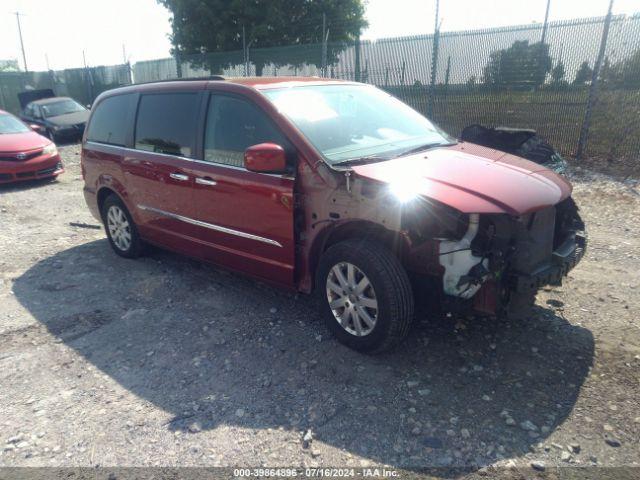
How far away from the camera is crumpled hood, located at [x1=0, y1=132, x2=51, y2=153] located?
9.67 m

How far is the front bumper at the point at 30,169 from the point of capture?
373 inches

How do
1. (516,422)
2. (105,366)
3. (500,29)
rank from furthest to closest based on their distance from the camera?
(500,29), (105,366), (516,422)

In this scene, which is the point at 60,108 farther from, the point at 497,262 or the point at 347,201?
the point at 497,262

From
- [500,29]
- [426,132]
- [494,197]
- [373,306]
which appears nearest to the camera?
[494,197]

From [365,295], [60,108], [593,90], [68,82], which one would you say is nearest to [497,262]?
[365,295]

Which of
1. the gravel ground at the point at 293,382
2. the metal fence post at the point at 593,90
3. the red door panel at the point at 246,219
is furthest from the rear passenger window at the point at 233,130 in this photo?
the metal fence post at the point at 593,90

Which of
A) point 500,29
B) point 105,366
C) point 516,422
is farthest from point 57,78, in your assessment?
point 516,422

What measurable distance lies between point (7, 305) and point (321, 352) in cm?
309

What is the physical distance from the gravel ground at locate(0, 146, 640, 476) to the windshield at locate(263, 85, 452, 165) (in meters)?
1.41

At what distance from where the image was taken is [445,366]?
10.9ft

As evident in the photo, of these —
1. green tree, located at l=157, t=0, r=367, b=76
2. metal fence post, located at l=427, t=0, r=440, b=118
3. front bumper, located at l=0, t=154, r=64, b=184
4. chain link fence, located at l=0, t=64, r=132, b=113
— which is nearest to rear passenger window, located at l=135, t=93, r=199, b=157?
front bumper, located at l=0, t=154, r=64, b=184

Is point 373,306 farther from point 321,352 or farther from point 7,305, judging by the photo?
point 7,305

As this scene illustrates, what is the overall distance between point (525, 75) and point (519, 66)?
24 centimetres

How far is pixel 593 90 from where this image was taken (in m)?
9.13
